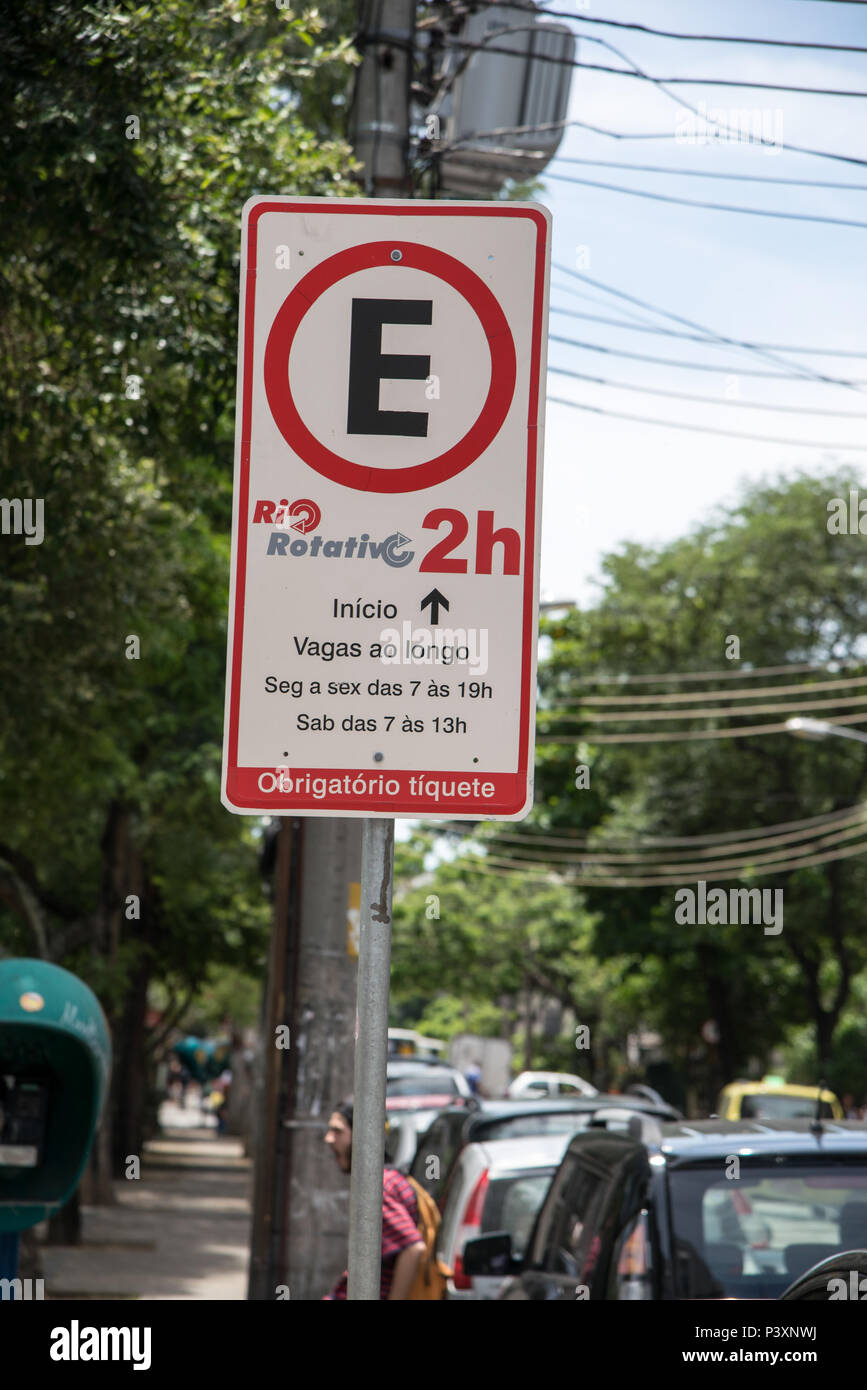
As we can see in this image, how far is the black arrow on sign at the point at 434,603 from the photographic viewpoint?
96.4 inches

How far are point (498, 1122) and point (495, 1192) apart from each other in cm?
71

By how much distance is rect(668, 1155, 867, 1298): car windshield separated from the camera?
4.76m

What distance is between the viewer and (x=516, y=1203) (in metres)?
8.64

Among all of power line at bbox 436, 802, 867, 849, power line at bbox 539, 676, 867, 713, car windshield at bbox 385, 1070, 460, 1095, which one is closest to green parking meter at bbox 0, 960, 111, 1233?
car windshield at bbox 385, 1070, 460, 1095

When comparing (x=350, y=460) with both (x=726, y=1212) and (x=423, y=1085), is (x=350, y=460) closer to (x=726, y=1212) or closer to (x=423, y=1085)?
(x=726, y=1212)

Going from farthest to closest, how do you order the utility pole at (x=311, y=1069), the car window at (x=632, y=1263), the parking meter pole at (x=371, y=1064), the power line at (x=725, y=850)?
the power line at (x=725, y=850), the utility pole at (x=311, y=1069), the car window at (x=632, y=1263), the parking meter pole at (x=371, y=1064)

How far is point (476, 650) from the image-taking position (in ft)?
8.02

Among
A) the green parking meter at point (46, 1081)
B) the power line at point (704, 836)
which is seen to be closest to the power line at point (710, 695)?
the power line at point (704, 836)

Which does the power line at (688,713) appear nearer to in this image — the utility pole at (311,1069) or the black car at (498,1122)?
the black car at (498,1122)

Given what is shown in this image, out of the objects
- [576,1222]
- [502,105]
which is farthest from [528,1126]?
[502,105]

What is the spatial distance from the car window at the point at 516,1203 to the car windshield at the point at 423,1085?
14519 millimetres

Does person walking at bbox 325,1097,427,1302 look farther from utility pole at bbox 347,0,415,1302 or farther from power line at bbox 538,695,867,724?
power line at bbox 538,695,867,724

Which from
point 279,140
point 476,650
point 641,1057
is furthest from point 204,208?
point 641,1057
